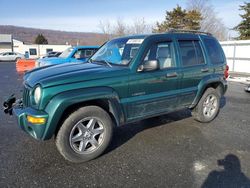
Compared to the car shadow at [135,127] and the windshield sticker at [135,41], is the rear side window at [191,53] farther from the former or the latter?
the car shadow at [135,127]

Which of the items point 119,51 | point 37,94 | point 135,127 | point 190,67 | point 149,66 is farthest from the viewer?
point 135,127

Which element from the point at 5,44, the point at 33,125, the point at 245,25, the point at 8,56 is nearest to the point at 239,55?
the point at 245,25

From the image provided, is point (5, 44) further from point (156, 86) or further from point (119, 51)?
point (156, 86)

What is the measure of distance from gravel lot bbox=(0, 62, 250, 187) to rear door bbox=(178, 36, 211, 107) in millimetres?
783

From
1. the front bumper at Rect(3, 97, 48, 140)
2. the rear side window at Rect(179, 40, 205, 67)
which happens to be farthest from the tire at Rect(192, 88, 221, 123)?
the front bumper at Rect(3, 97, 48, 140)

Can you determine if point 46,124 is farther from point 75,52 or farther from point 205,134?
point 75,52

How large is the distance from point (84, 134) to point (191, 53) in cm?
279

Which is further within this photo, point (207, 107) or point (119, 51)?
point (207, 107)

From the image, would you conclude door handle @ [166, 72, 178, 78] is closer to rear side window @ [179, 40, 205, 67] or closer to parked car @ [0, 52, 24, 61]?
rear side window @ [179, 40, 205, 67]

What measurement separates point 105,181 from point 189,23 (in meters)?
30.9

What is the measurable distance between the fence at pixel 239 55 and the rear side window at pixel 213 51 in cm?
1136

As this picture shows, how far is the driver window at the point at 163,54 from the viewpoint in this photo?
4.13 meters

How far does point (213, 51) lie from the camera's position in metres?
5.25

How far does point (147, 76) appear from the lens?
3.90 meters
